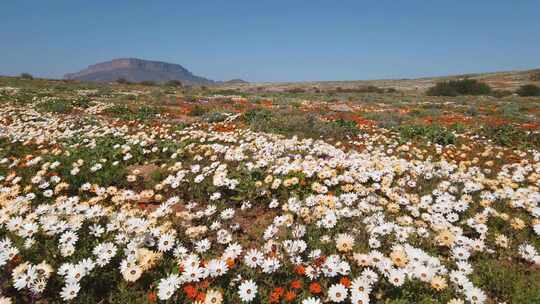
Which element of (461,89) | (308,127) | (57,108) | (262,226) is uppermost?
(57,108)

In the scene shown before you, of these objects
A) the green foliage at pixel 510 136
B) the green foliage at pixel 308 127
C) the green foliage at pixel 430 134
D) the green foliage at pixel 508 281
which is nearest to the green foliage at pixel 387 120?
the green foliage at pixel 430 134

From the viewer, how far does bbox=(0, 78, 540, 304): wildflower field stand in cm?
333

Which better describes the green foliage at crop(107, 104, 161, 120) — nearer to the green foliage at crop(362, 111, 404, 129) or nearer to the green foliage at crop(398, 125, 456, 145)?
the green foliage at crop(362, 111, 404, 129)

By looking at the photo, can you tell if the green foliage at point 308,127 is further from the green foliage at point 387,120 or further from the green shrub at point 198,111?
the green shrub at point 198,111

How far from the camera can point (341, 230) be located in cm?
457

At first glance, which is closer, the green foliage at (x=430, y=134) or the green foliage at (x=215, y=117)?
the green foliage at (x=430, y=134)

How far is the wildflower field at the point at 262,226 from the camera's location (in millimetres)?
3332

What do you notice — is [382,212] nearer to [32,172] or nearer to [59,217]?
[59,217]

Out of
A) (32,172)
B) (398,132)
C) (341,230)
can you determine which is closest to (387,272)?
(341,230)

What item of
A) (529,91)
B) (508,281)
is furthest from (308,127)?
(529,91)

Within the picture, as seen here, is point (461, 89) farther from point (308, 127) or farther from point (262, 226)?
point (262, 226)

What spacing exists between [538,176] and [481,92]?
1959 inches

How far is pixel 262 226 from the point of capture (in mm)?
4961

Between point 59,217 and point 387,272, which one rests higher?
point 59,217
